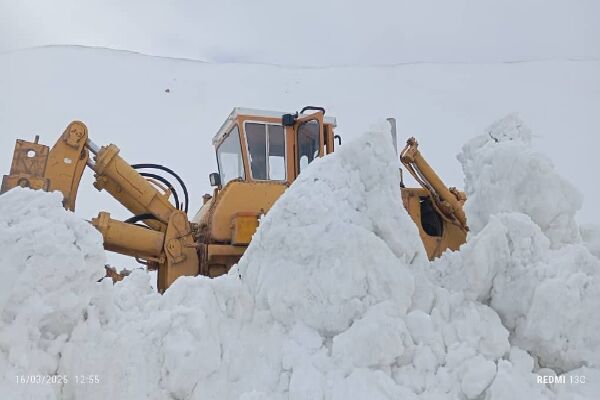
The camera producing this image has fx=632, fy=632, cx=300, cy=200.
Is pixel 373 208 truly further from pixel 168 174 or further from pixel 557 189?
pixel 168 174

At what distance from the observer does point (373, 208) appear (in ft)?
10.7

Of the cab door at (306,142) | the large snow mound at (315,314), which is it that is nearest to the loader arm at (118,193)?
the cab door at (306,142)

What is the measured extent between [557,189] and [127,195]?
4.16 meters

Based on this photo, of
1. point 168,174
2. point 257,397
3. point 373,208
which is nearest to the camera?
point 257,397

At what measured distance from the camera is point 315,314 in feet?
9.47

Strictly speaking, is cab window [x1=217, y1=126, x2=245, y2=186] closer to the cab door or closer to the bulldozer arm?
the cab door

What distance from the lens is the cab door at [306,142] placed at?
6215mm

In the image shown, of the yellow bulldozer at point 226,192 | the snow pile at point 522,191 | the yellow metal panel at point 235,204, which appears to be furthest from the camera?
the yellow metal panel at point 235,204

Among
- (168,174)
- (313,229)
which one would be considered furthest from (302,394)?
(168,174)

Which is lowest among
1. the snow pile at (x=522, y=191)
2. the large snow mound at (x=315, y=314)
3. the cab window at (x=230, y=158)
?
the large snow mound at (x=315, y=314)

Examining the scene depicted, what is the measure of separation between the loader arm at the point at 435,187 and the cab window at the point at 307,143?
90cm

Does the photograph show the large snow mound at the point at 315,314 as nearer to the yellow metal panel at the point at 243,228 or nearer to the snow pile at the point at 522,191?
the snow pile at the point at 522,191

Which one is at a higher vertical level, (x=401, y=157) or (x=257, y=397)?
(x=401, y=157)

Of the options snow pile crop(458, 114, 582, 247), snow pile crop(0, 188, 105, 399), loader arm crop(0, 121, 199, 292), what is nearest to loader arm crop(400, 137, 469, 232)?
loader arm crop(0, 121, 199, 292)
